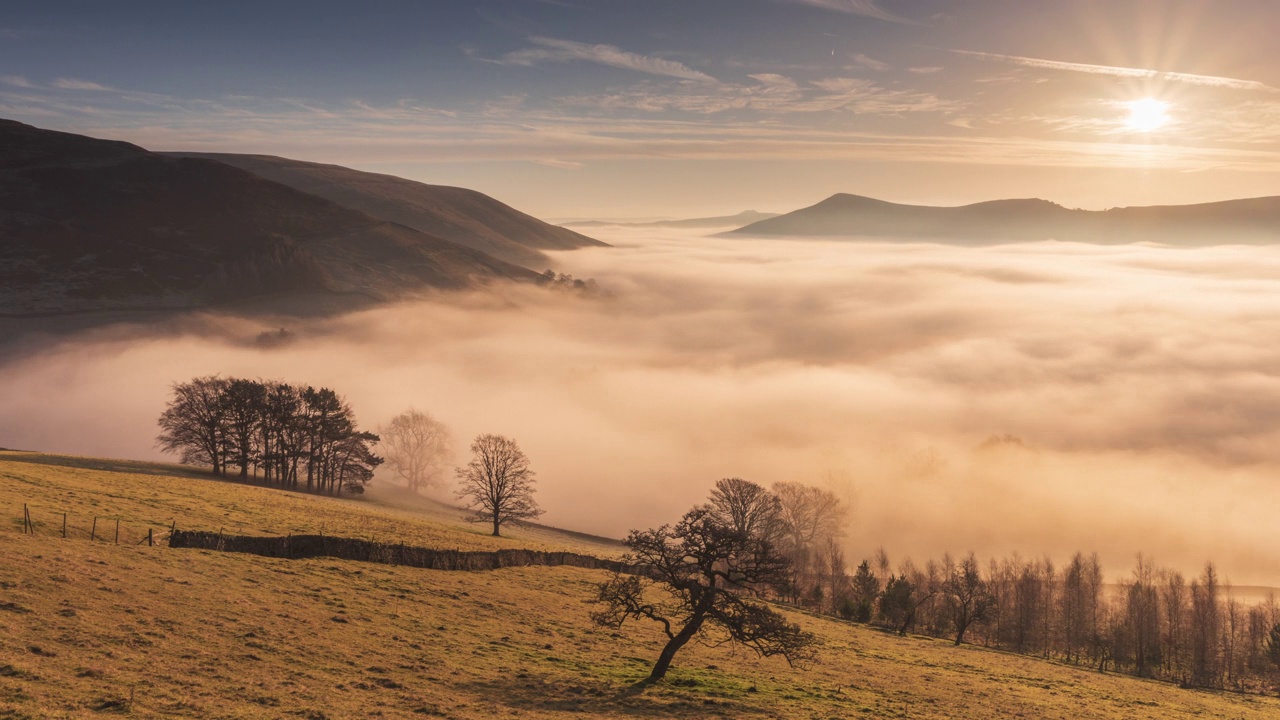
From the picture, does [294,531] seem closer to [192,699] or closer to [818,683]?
[192,699]

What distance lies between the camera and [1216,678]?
9175 cm

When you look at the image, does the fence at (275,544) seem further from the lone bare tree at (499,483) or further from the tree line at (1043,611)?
the tree line at (1043,611)

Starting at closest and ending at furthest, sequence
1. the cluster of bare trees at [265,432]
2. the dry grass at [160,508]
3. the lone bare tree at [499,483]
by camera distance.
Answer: the dry grass at [160,508]
the lone bare tree at [499,483]
the cluster of bare trees at [265,432]

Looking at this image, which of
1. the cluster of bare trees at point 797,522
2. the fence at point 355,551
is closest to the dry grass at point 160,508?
the fence at point 355,551

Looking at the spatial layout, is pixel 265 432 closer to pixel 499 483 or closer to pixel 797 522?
pixel 499 483

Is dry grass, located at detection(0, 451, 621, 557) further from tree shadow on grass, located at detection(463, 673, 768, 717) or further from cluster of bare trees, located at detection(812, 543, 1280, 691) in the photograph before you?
cluster of bare trees, located at detection(812, 543, 1280, 691)

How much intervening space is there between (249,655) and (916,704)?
111ft

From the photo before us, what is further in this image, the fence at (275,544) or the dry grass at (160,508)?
the dry grass at (160,508)

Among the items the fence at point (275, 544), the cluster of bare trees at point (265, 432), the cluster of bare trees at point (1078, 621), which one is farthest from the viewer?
the cluster of bare trees at point (265, 432)

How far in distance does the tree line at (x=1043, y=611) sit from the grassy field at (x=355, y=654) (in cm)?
2313

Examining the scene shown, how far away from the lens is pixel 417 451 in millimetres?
156500

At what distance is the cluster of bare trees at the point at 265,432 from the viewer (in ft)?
324

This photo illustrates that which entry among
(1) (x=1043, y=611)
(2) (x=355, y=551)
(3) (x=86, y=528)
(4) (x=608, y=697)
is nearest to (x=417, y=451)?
(2) (x=355, y=551)

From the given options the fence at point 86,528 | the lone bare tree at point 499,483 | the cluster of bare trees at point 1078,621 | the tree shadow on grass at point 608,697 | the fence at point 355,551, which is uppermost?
the lone bare tree at point 499,483
